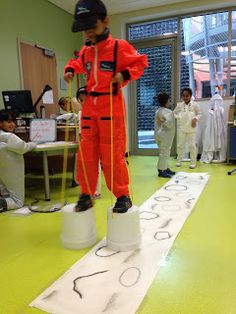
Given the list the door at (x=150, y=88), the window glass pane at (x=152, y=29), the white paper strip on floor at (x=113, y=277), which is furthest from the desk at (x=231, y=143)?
the white paper strip on floor at (x=113, y=277)

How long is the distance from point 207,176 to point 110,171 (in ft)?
7.41

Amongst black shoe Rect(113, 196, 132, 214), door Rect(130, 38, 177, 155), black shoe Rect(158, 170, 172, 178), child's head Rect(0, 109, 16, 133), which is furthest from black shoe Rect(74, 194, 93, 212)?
door Rect(130, 38, 177, 155)

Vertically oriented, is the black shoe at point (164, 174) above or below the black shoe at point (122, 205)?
below

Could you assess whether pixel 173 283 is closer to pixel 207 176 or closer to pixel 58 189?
pixel 58 189

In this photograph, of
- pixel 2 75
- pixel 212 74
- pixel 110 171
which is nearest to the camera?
pixel 110 171

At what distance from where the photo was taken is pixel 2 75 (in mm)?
3898

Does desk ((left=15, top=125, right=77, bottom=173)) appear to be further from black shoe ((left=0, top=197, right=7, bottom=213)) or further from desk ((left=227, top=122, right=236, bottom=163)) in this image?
desk ((left=227, top=122, right=236, bottom=163))

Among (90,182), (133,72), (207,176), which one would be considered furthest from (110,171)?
(207,176)

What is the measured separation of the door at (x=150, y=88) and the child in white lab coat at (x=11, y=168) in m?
3.68

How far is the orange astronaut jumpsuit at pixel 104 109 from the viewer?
160 cm

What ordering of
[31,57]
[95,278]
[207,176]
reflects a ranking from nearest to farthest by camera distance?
[95,278] → [207,176] → [31,57]

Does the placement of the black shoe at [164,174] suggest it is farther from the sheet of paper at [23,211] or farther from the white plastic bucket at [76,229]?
the white plastic bucket at [76,229]

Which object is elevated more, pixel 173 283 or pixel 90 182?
pixel 90 182

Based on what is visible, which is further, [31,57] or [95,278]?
[31,57]
